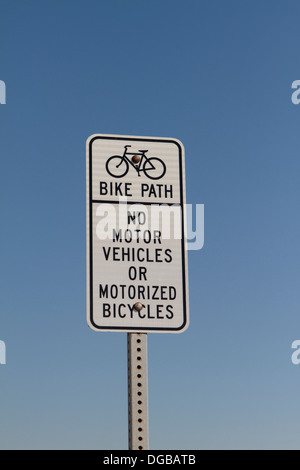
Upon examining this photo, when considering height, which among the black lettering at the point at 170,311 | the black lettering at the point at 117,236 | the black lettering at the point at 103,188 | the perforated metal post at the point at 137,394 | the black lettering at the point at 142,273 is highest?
the black lettering at the point at 103,188

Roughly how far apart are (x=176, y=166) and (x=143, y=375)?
1704 millimetres

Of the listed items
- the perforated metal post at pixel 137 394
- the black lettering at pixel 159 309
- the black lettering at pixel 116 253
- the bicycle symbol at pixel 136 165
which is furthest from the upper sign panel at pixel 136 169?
the perforated metal post at pixel 137 394

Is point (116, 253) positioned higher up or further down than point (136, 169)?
further down

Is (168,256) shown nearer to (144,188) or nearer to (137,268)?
(137,268)

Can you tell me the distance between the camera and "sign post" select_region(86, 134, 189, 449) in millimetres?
5270

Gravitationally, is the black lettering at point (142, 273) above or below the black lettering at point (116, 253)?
below

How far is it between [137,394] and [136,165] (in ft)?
5.82

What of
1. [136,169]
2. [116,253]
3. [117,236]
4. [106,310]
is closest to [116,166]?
[136,169]

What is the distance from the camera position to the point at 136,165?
221 inches

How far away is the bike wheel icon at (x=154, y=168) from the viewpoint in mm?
5605

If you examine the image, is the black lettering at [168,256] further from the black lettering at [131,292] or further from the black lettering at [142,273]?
the black lettering at [131,292]

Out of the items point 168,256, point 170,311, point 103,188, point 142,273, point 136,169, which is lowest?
point 170,311

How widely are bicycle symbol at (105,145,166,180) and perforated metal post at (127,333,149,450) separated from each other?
→ 128 cm

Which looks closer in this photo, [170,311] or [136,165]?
[170,311]
